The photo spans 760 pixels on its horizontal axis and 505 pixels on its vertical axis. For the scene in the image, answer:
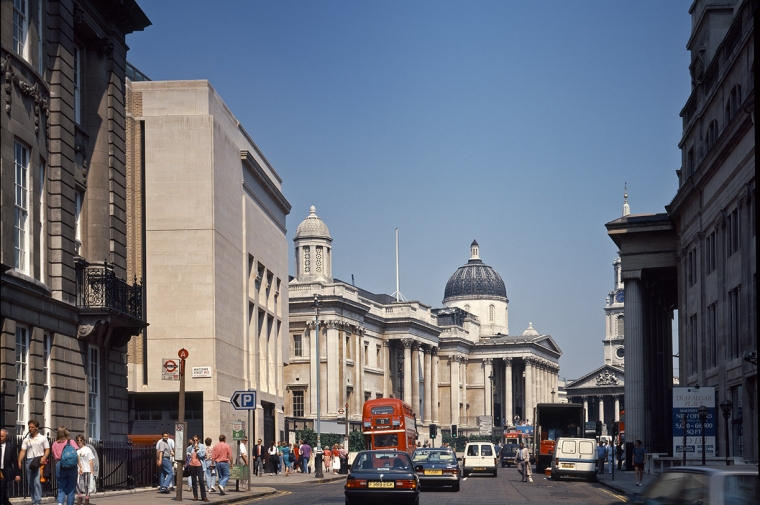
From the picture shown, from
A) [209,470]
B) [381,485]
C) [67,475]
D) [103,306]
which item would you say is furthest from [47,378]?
[209,470]

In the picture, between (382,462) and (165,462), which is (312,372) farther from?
(382,462)

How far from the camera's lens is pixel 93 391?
31.5 meters

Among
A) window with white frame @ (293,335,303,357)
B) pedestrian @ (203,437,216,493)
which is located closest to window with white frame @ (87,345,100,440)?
pedestrian @ (203,437,216,493)

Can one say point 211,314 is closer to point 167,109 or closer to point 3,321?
point 167,109

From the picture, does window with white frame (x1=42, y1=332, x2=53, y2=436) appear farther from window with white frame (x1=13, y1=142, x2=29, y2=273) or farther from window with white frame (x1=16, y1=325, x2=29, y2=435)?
window with white frame (x1=13, y1=142, x2=29, y2=273)

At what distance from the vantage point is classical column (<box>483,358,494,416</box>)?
155 meters

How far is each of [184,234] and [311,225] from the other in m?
65.7

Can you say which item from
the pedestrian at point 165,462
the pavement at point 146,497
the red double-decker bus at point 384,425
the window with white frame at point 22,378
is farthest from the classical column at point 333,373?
the window with white frame at point 22,378

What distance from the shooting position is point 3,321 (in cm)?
2438

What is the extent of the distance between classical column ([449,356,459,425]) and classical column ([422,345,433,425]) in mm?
11939

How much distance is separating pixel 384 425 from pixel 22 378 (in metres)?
36.2

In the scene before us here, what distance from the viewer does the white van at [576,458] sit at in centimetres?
5056

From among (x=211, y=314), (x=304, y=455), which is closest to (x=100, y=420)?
(x=211, y=314)

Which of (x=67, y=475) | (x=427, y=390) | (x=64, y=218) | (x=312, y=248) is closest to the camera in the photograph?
(x=67, y=475)
